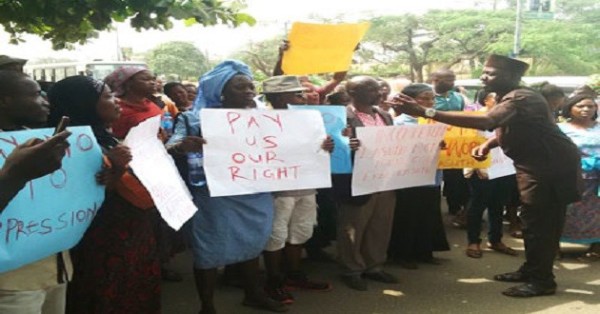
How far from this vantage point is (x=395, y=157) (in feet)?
13.3

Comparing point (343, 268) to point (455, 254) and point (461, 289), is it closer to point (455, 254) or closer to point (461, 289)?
point (461, 289)

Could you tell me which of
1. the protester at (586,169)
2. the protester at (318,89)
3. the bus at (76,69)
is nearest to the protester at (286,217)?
the protester at (318,89)

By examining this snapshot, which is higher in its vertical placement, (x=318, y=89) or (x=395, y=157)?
(x=318, y=89)

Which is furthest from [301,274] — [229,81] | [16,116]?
[16,116]

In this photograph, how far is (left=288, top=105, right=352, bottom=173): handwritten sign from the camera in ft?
12.4

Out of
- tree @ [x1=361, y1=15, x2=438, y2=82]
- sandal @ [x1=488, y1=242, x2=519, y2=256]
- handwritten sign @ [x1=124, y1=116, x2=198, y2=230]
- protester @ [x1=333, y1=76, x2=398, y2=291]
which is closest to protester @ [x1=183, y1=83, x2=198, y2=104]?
protester @ [x1=333, y1=76, x2=398, y2=291]

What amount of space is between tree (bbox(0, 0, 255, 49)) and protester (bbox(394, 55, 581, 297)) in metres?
1.63

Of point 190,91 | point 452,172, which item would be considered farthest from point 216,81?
point 452,172

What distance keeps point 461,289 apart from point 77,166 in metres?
3.04

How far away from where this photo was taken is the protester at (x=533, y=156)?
3814mm

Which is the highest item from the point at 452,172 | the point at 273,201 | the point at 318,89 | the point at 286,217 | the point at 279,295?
the point at 318,89

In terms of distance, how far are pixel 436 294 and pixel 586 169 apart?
80.0 inches

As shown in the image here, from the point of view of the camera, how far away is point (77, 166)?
2.24 meters

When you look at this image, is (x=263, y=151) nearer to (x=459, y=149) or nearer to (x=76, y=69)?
(x=459, y=149)
